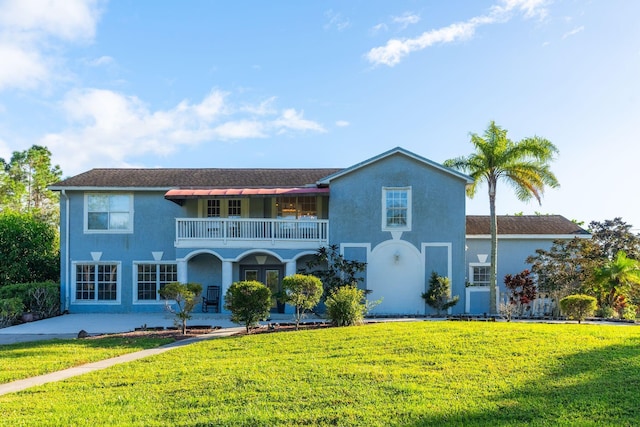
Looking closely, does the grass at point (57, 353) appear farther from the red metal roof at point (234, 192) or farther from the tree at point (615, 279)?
the tree at point (615, 279)

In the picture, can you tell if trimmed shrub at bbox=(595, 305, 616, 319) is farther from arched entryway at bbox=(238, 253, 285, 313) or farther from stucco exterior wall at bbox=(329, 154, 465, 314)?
arched entryway at bbox=(238, 253, 285, 313)

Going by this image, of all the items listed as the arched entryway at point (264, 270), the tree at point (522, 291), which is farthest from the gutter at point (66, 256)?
the tree at point (522, 291)

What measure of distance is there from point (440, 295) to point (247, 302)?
8790 millimetres

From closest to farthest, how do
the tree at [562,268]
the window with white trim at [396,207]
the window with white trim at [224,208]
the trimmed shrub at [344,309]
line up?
the trimmed shrub at [344,309], the tree at [562,268], the window with white trim at [396,207], the window with white trim at [224,208]

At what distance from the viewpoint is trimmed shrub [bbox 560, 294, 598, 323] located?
15.7 metres

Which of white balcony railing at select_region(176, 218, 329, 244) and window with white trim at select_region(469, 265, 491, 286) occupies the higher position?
white balcony railing at select_region(176, 218, 329, 244)

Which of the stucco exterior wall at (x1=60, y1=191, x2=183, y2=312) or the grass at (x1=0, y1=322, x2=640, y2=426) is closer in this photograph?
the grass at (x1=0, y1=322, x2=640, y2=426)

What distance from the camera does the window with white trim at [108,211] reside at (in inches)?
842

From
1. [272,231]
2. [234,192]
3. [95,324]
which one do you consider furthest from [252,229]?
[95,324]

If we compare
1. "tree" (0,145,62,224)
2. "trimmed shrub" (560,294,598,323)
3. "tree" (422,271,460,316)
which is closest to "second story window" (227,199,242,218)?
"tree" (422,271,460,316)

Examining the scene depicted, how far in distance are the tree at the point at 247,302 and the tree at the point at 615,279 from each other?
44.1 ft

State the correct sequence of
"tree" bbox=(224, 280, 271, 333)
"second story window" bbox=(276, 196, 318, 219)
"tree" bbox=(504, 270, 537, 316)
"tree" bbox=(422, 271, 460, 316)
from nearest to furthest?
"tree" bbox=(224, 280, 271, 333)
"tree" bbox=(422, 271, 460, 316)
"tree" bbox=(504, 270, 537, 316)
"second story window" bbox=(276, 196, 318, 219)

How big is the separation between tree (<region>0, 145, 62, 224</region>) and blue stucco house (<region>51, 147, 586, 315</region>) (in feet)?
77.5

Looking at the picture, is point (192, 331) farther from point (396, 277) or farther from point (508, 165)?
point (508, 165)
